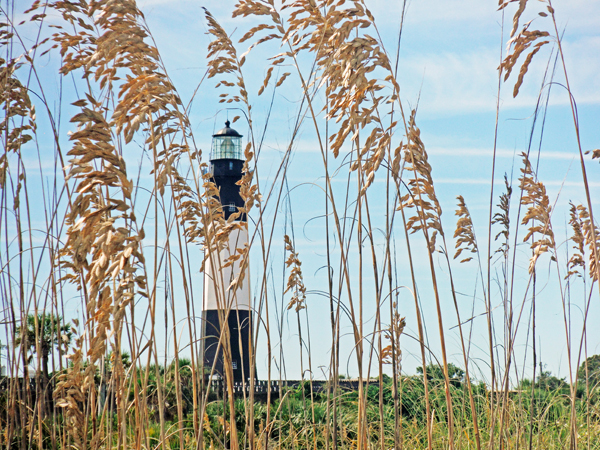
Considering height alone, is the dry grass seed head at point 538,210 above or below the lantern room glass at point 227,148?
below

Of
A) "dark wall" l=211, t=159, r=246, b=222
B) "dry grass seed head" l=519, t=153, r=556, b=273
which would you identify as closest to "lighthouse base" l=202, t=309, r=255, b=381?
"dry grass seed head" l=519, t=153, r=556, b=273

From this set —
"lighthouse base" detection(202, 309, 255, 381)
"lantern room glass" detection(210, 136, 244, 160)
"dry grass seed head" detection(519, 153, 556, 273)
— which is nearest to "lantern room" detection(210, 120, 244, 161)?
"lantern room glass" detection(210, 136, 244, 160)

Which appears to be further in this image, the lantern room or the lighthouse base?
the lantern room

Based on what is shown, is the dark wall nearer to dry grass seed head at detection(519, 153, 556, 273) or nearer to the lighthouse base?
the lighthouse base

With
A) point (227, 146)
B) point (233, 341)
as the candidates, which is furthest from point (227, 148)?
point (233, 341)

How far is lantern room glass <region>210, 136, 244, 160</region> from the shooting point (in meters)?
14.8

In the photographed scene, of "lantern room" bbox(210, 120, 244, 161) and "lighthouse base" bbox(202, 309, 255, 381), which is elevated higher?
"lantern room" bbox(210, 120, 244, 161)

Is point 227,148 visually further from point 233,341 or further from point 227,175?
point 233,341

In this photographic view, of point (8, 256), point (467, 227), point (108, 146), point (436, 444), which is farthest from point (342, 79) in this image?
point (436, 444)

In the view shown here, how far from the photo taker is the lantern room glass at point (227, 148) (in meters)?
14.8

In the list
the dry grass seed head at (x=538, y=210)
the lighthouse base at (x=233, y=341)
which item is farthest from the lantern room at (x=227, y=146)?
the dry grass seed head at (x=538, y=210)

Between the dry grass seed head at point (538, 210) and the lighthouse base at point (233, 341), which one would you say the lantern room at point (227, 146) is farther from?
the dry grass seed head at point (538, 210)

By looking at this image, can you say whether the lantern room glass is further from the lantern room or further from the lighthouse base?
the lighthouse base

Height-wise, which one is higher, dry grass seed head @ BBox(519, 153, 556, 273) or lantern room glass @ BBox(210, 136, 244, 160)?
lantern room glass @ BBox(210, 136, 244, 160)
